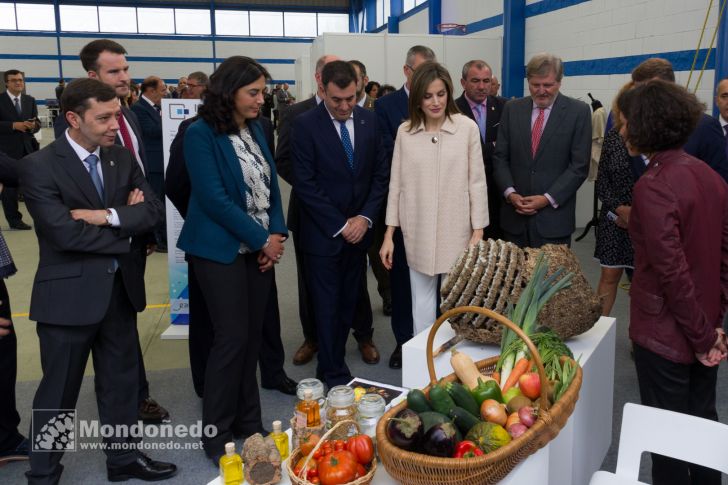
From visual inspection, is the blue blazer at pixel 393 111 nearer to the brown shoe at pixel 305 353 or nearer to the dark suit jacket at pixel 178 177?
the dark suit jacket at pixel 178 177

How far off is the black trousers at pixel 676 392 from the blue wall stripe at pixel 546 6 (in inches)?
248

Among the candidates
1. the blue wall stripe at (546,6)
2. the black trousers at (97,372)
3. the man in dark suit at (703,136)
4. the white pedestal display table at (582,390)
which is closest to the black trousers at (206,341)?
the black trousers at (97,372)

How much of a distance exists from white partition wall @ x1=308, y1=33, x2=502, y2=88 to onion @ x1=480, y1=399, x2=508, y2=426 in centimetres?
770

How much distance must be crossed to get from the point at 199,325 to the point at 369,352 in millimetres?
1074

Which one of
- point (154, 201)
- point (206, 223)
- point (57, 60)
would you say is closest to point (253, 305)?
point (206, 223)

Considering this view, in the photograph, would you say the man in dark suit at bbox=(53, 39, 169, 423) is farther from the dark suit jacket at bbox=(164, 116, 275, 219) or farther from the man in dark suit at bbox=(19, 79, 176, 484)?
the man in dark suit at bbox=(19, 79, 176, 484)

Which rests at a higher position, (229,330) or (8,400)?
(229,330)

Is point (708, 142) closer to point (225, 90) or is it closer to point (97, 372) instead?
point (225, 90)

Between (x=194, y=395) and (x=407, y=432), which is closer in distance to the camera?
(x=407, y=432)

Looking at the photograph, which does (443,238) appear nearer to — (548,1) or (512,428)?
(512,428)

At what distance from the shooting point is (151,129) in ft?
21.1

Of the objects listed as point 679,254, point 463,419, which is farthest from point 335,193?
point 463,419

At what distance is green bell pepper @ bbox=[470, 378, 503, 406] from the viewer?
1.64 meters

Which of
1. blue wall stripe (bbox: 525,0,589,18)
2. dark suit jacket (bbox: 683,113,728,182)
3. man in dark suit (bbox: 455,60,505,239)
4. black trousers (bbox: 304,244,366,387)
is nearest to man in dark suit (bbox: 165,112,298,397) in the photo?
black trousers (bbox: 304,244,366,387)
